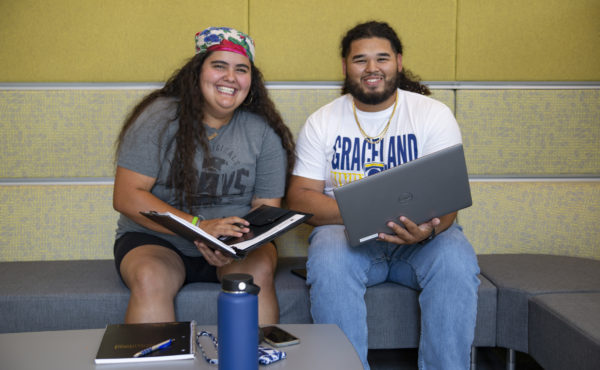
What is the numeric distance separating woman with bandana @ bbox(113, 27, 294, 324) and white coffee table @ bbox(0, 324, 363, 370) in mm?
466

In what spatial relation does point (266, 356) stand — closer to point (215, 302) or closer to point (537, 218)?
point (215, 302)


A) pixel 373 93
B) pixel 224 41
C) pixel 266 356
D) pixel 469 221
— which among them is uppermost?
pixel 224 41

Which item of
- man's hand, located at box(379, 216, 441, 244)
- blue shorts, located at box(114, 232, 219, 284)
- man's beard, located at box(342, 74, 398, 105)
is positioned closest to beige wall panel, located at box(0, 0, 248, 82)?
man's beard, located at box(342, 74, 398, 105)

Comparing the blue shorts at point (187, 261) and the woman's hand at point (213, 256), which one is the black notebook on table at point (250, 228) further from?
the blue shorts at point (187, 261)

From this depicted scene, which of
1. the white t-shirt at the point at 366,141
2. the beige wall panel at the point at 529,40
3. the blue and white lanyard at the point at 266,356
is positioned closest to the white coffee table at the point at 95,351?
the blue and white lanyard at the point at 266,356

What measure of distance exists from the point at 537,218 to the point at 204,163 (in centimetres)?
127

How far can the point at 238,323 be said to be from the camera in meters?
0.84

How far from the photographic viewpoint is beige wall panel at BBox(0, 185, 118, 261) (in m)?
2.09

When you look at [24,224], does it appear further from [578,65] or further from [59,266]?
[578,65]

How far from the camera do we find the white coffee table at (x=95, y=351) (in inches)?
38.4

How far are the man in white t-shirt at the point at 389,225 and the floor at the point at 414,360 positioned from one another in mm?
426

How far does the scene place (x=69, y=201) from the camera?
2.10 m

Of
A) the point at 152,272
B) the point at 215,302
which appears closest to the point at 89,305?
the point at 152,272

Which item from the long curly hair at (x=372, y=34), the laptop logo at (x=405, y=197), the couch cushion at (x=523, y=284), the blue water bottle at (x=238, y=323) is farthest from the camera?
the long curly hair at (x=372, y=34)
